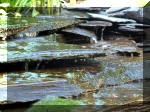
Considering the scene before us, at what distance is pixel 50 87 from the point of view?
9.69ft

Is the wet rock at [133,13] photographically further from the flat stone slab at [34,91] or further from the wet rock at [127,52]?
the flat stone slab at [34,91]

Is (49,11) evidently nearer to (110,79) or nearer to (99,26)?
(99,26)

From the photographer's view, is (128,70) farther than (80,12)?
No

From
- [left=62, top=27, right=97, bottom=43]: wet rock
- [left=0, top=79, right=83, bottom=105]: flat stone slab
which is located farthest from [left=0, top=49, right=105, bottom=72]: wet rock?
[left=62, top=27, right=97, bottom=43]: wet rock

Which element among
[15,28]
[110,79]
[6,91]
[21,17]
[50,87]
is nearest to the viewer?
[6,91]

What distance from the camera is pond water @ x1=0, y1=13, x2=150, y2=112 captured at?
9.70 ft

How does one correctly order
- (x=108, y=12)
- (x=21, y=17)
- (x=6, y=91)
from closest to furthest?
(x=6, y=91) < (x=21, y=17) < (x=108, y=12)

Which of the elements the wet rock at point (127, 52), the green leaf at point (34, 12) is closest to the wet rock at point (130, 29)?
the wet rock at point (127, 52)

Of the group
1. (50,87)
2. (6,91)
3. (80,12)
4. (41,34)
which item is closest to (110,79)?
(50,87)

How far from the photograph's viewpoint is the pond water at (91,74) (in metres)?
2.96

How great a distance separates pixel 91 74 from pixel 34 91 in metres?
1.02

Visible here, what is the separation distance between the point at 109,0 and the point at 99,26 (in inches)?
118

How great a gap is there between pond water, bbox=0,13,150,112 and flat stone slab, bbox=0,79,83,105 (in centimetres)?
11

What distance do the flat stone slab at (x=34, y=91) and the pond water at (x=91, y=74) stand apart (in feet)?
0.37
